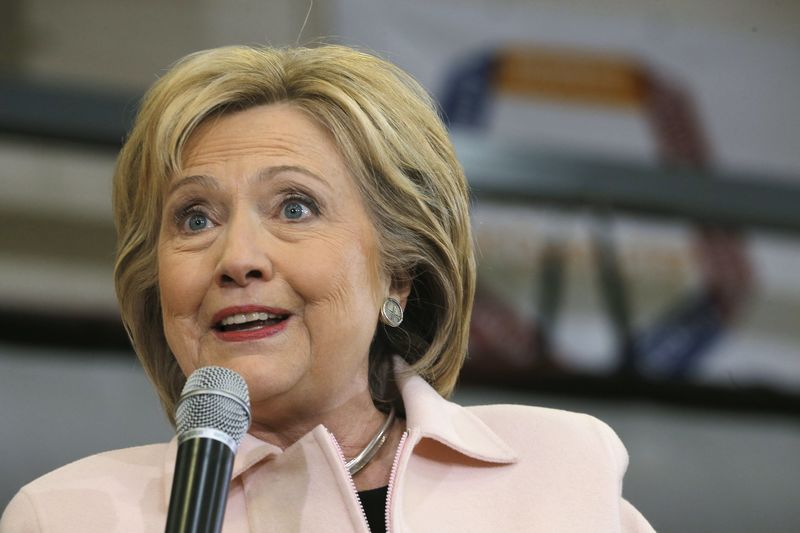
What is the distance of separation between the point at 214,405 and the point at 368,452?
0.71 meters

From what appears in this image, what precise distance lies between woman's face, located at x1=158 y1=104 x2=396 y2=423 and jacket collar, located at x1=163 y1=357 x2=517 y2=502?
3.0 inches

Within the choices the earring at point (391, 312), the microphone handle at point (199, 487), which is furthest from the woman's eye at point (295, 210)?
the microphone handle at point (199, 487)

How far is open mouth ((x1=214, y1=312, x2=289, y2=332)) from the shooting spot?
1934mm

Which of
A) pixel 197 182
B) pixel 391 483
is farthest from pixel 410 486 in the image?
pixel 197 182

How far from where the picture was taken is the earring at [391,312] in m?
2.17

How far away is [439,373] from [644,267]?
2.72 m

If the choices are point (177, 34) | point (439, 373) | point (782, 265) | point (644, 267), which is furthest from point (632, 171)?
point (439, 373)

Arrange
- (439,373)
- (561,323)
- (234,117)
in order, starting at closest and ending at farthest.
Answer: (234,117)
(439,373)
(561,323)

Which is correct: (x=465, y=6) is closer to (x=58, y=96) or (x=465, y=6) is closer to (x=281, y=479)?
(x=58, y=96)

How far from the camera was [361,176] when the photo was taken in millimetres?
2137

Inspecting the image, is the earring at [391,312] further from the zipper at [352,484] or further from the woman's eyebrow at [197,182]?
the woman's eyebrow at [197,182]

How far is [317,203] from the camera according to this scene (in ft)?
6.77

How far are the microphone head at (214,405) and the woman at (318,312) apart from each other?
36 centimetres

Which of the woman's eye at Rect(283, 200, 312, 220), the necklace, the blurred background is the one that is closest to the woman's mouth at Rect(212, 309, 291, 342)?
the woman's eye at Rect(283, 200, 312, 220)
